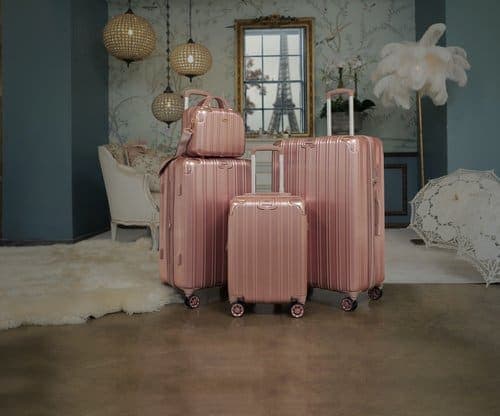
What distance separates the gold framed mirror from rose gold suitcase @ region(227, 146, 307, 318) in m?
4.25

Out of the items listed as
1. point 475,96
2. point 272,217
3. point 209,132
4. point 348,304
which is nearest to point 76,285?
point 209,132

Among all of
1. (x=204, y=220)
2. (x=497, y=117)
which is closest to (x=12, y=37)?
(x=204, y=220)

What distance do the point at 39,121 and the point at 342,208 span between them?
3.67 meters

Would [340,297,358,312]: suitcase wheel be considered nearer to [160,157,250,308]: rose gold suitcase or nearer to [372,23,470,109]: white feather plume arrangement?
[160,157,250,308]: rose gold suitcase

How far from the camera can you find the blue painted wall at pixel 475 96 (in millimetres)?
4836

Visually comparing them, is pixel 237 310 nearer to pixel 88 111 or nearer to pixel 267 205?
pixel 267 205

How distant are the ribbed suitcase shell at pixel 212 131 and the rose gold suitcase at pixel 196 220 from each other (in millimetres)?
48

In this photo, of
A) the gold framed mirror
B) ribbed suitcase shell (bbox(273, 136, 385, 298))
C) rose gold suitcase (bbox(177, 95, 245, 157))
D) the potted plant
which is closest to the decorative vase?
the potted plant

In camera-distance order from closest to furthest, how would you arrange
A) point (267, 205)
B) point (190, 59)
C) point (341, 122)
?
point (267, 205) < point (190, 59) < point (341, 122)

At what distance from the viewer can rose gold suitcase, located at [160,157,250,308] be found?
2.39 meters

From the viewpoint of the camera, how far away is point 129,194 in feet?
14.7

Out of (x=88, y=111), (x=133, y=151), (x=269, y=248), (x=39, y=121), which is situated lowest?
(x=269, y=248)

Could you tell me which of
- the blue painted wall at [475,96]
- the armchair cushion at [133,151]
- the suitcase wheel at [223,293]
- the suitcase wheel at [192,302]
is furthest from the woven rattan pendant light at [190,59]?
the suitcase wheel at [192,302]

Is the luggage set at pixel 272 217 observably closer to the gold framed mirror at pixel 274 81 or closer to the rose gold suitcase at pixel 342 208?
the rose gold suitcase at pixel 342 208
